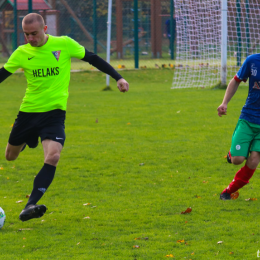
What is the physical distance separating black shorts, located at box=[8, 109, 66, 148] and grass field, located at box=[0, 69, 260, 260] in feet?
2.46

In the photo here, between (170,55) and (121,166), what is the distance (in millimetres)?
17138

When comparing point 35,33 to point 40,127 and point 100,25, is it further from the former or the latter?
point 100,25

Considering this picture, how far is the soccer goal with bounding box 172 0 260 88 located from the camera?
15.3 meters

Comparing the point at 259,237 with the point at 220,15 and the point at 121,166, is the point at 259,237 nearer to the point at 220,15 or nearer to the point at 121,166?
the point at 121,166

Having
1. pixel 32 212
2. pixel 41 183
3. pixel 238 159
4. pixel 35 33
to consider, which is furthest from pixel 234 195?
pixel 35 33

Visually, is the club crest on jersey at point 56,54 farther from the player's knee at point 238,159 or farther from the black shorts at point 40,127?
the player's knee at point 238,159

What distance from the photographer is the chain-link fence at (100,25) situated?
21156 millimetres

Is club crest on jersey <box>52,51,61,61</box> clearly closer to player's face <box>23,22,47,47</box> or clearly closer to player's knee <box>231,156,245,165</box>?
player's face <box>23,22,47,47</box>

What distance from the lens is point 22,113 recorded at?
16.1 feet

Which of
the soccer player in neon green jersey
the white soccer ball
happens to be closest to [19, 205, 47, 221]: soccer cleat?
the white soccer ball

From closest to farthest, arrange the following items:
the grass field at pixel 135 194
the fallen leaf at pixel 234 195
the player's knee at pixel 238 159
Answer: the grass field at pixel 135 194 → the player's knee at pixel 238 159 → the fallen leaf at pixel 234 195

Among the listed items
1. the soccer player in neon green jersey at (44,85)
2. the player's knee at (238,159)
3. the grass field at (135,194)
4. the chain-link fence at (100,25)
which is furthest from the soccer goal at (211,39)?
the soccer player in neon green jersey at (44,85)

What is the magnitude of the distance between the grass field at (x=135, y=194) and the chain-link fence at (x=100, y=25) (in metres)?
10.7

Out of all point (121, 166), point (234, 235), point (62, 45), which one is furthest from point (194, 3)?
point (234, 235)
